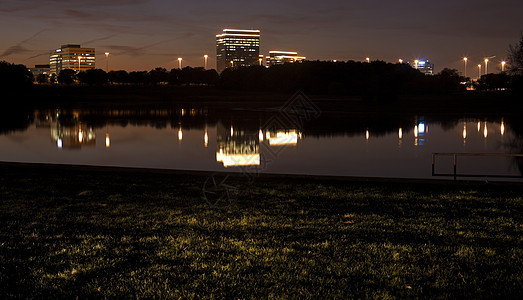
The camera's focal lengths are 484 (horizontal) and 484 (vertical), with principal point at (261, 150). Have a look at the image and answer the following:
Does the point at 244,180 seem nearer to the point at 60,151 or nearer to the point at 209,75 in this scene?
the point at 60,151

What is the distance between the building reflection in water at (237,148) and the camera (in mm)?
24075

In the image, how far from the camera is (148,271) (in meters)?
7.44

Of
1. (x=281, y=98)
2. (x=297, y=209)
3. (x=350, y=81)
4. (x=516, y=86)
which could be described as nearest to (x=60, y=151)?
(x=297, y=209)

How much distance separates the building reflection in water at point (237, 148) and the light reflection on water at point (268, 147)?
49 millimetres

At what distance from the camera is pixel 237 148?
29.5 m

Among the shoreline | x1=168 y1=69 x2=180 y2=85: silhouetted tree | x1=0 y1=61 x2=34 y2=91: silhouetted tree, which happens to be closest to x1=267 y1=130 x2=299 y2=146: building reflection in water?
the shoreline

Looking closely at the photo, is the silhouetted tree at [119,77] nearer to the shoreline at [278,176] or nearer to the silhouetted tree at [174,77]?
the silhouetted tree at [174,77]

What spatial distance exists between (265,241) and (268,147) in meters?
21.3

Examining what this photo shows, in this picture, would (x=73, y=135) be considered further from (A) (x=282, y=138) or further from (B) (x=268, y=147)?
(B) (x=268, y=147)

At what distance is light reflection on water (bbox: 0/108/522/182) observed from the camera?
22.9 metres

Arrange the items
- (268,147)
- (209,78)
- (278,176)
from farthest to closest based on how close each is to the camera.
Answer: (209,78) → (268,147) → (278,176)

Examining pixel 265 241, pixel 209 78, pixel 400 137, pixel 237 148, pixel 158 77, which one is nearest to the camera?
pixel 265 241

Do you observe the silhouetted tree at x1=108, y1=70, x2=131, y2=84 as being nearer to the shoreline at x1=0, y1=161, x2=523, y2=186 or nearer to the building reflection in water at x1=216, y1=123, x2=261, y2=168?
the building reflection in water at x1=216, y1=123, x2=261, y2=168

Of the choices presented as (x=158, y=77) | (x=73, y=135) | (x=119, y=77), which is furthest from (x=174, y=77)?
(x=73, y=135)
